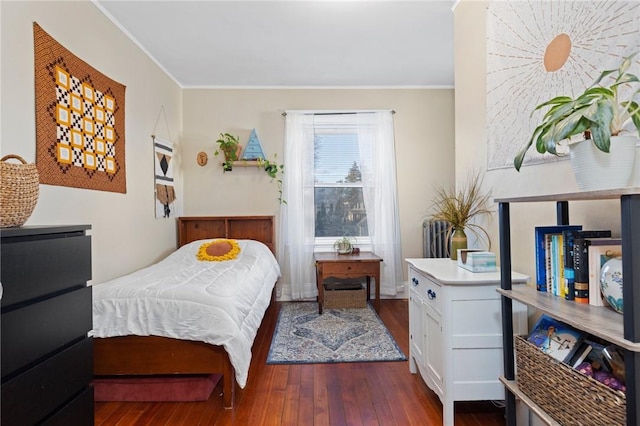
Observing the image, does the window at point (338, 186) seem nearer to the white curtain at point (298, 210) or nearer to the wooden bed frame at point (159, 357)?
the white curtain at point (298, 210)

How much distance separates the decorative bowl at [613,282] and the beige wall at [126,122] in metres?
2.61

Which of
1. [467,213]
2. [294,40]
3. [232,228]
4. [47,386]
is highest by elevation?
[294,40]

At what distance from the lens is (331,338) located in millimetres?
2838

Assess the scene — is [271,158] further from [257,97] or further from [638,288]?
[638,288]

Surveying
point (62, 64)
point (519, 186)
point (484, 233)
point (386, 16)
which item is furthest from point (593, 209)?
point (62, 64)

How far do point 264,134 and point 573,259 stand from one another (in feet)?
11.4

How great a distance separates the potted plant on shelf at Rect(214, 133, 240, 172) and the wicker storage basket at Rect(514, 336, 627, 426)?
335 cm

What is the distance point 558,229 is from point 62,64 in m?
2.81

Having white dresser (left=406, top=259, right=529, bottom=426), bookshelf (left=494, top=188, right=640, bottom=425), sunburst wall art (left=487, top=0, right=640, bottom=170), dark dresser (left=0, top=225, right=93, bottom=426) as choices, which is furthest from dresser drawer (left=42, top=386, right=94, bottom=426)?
sunburst wall art (left=487, top=0, right=640, bottom=170)

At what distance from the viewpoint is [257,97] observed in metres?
4.06

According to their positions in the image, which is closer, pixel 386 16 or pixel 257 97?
pixel 386 16

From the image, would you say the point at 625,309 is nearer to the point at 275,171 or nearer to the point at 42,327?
the point at 42,327

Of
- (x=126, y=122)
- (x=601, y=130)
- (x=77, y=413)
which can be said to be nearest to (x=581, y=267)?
(x=601, y=130)

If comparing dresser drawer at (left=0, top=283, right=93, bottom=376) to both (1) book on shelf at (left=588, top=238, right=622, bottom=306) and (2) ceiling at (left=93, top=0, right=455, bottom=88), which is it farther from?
(2) ceiling at (left=93, top=0, right=455, bottom=88)
